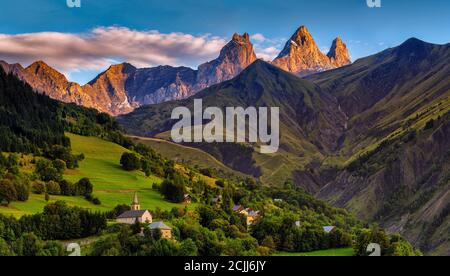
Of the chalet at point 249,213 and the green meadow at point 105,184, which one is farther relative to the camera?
the chalet at point 249,213

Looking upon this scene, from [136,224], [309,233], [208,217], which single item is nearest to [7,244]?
[136,224]

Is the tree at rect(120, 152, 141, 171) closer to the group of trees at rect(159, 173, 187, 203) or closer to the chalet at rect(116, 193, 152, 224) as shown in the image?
the group of trees at rect(159, 173, 187, 203)

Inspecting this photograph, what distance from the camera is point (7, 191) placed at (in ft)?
393

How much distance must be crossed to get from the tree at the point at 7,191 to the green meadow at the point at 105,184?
133cm

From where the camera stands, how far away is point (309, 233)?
429 ft

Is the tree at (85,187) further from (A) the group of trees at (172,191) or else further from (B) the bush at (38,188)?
(A) the group of trees at (172,191)

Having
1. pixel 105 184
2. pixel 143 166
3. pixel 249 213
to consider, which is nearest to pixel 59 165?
pixel 105 184

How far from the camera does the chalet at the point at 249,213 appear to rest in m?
149

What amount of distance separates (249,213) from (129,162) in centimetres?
4230

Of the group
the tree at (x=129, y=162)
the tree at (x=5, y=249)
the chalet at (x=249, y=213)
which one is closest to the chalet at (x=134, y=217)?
the tree at (x=5, y=249)

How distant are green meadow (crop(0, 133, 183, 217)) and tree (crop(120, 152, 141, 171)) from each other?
1.85 metres

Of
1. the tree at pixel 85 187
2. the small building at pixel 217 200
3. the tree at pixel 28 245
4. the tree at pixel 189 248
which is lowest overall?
the small building at pixel 217 200
